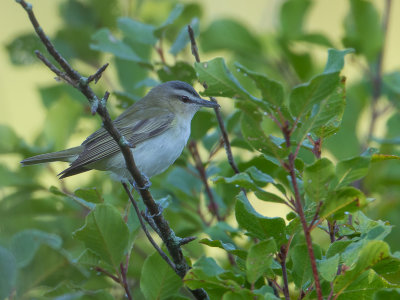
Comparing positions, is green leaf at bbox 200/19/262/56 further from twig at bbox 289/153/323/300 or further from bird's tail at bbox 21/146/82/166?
twig at bbox 289/153/323/300

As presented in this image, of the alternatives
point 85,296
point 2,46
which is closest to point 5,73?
point 2,46

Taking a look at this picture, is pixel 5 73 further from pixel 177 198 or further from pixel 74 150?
pixel 177 198

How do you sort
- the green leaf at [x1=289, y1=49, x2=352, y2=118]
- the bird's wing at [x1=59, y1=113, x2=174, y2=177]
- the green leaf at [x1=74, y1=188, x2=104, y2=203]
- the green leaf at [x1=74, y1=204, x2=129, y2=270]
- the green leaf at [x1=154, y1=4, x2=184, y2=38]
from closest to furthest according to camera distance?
the green leaf at [x1=289, y1=49, x2=352, y2=118], the green leaf at [x1=74, y1=204, x2=129, y2=270], the green leaf at [x1=74, y1=188, x2=104, y2=203], the green leaf at [x1=154, y1=4, x2=184, y2=38], the bird's wing at [x1=59, y1=113, x2=174, y2=177]

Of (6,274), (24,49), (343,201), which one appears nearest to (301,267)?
(343,201)

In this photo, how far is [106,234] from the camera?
1872 millimetres

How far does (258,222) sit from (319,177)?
0.87ft

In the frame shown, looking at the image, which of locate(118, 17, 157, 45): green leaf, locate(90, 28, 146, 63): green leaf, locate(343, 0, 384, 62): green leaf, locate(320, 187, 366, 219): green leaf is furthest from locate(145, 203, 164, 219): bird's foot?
locate(343, 0, 384, 62): green leaf

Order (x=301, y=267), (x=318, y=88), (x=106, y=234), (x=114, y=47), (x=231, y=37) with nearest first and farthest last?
(x=318, y=88), (x=301, y=267), (x=106, y=234), (x=114, y=47), (x=231, y=37)

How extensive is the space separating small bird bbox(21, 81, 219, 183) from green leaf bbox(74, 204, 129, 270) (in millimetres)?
1064

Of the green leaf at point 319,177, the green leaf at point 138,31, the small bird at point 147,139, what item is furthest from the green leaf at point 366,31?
the green leaf at point 319,177

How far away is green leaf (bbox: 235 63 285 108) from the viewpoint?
4.73 ft

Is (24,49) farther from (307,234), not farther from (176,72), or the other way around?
(307,234)

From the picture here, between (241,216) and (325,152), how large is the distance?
2.04m

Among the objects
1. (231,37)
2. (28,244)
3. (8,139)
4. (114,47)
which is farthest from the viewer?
(231,37)
